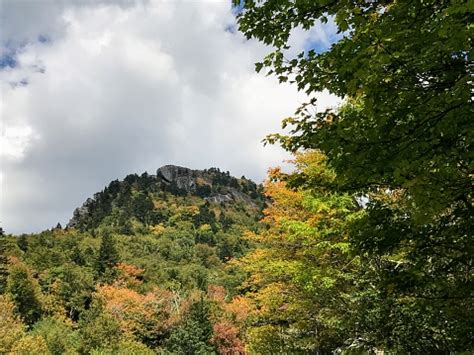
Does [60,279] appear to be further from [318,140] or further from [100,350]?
[318,140]

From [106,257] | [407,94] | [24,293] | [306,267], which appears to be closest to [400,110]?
[407,94]

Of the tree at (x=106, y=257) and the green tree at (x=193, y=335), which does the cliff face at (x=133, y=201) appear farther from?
the green tree at (x=193, y=335)

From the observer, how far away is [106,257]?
6794cm

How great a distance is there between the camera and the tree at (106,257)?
66.4m

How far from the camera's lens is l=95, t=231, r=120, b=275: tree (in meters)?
66.4

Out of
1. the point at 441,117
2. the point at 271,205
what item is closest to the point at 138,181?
the point at 271,205

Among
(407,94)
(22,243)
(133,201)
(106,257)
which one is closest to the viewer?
(407,94)

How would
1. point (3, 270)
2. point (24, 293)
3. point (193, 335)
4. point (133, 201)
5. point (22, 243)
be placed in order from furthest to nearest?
point (133, 201)
point (22, 243)
point (3, 270)
point (24, 293)
point (193, 335)

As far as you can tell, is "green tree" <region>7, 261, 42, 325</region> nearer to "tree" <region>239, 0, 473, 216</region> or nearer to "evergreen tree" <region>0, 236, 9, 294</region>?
"evergreen tree" <region>0, 236, 9, 294</region>

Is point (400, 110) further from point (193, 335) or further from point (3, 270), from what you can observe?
point (3, 270)

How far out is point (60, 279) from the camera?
58.1 m

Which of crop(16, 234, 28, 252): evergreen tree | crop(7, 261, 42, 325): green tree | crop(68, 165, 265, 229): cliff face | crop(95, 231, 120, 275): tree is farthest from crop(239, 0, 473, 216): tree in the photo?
crop(68, 165, 265, 229): cliff face

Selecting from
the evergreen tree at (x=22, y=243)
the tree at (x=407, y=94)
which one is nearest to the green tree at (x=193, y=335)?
the evergreen tree at (x=22, y=243)

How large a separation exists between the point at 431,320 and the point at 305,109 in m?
6.72
